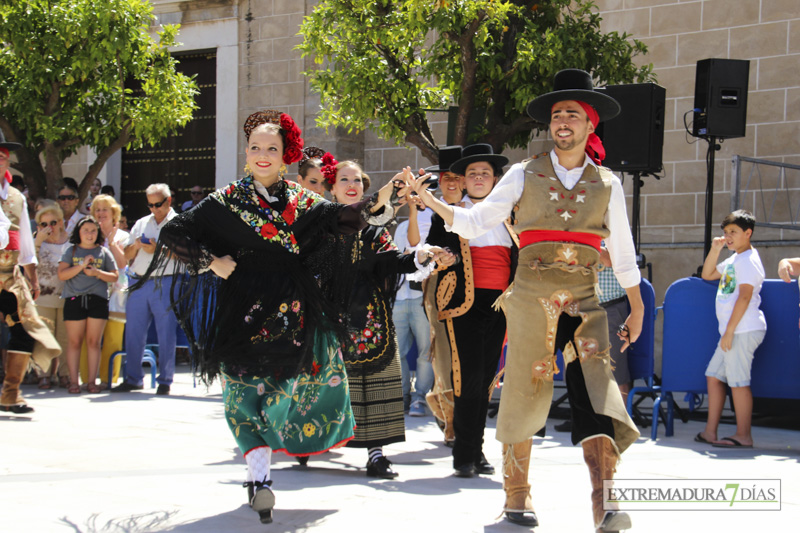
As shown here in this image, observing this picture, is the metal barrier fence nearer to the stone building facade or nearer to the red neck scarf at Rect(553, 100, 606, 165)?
the stone building facade

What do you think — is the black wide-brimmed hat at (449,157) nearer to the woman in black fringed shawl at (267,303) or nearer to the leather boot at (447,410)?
the leather boot at (447,410)

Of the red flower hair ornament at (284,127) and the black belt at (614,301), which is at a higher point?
the red flower hair ornament at (284,127)

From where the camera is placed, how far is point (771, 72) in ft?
37.9

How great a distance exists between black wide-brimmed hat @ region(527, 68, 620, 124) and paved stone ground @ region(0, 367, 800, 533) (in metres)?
1.95

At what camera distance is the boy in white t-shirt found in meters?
6.80

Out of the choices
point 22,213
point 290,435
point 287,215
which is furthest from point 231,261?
point 22,213

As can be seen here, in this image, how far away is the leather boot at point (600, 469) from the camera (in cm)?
384

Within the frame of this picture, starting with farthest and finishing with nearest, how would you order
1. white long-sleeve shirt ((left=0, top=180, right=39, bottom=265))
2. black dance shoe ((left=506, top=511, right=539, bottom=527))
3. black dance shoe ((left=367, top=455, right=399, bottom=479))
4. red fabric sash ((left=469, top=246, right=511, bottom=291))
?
white long-sleeve shirt ((left=0, top=180, right=39, bottom=265)) < red fabric sash ((left=469, top=246, right=511, bottom=291)) < black dance shoe ((left=367, top=455, right=399, bottom=479)) < black dance shoe ((left=506, top=511, right=539, bottom=527))

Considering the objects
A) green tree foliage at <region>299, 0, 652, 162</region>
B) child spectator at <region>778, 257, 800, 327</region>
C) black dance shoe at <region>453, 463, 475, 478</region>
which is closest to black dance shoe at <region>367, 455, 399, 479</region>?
black dance shoe at <region>453, 463, 475, 478</region>

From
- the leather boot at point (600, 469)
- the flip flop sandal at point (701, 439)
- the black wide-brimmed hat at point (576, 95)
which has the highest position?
the black wide-brimmed hat at point (576, 95)

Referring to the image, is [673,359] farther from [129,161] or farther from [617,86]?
[129,161]

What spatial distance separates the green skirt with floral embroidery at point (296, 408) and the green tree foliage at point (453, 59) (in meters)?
5.42

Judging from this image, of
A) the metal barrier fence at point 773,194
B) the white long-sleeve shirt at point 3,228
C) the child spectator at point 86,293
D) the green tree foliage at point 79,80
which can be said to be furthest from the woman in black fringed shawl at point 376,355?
the green tree foliage at point 79,80

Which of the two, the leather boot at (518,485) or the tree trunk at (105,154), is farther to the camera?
the tree trunk at (105,154)
